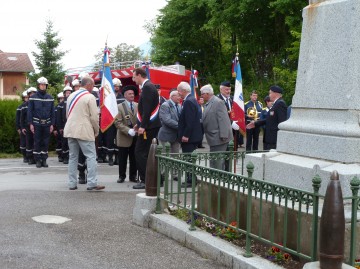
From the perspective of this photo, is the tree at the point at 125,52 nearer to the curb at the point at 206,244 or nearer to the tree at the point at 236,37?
the tree at the point at 236,37

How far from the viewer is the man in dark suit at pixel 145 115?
9602mm

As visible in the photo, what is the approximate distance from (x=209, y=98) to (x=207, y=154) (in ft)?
8.96

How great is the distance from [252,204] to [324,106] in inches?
51.7

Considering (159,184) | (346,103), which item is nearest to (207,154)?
(159,184)

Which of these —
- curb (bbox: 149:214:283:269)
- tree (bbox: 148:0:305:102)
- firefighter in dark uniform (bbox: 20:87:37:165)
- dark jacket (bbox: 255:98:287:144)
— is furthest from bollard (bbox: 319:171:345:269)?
tree (bbox: 148:0:305:102)

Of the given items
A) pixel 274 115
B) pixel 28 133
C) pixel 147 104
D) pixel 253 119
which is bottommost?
pixel 28 133

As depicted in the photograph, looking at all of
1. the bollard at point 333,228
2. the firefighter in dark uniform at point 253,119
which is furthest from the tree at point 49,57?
the bollard at point 333,228

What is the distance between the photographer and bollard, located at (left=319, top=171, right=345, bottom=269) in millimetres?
4227

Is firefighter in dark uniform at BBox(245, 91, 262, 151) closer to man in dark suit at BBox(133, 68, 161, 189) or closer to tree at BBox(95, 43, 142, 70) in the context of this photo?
man in dark suit at BBox(133, 68, 161, 189)

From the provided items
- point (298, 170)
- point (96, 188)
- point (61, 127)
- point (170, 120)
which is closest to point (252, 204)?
point (298, 170)

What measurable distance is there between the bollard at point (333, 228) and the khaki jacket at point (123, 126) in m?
6.84

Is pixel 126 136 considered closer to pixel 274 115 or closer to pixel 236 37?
pixel 274 115

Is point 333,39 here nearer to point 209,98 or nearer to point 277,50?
point 209,98

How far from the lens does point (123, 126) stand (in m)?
10.9
